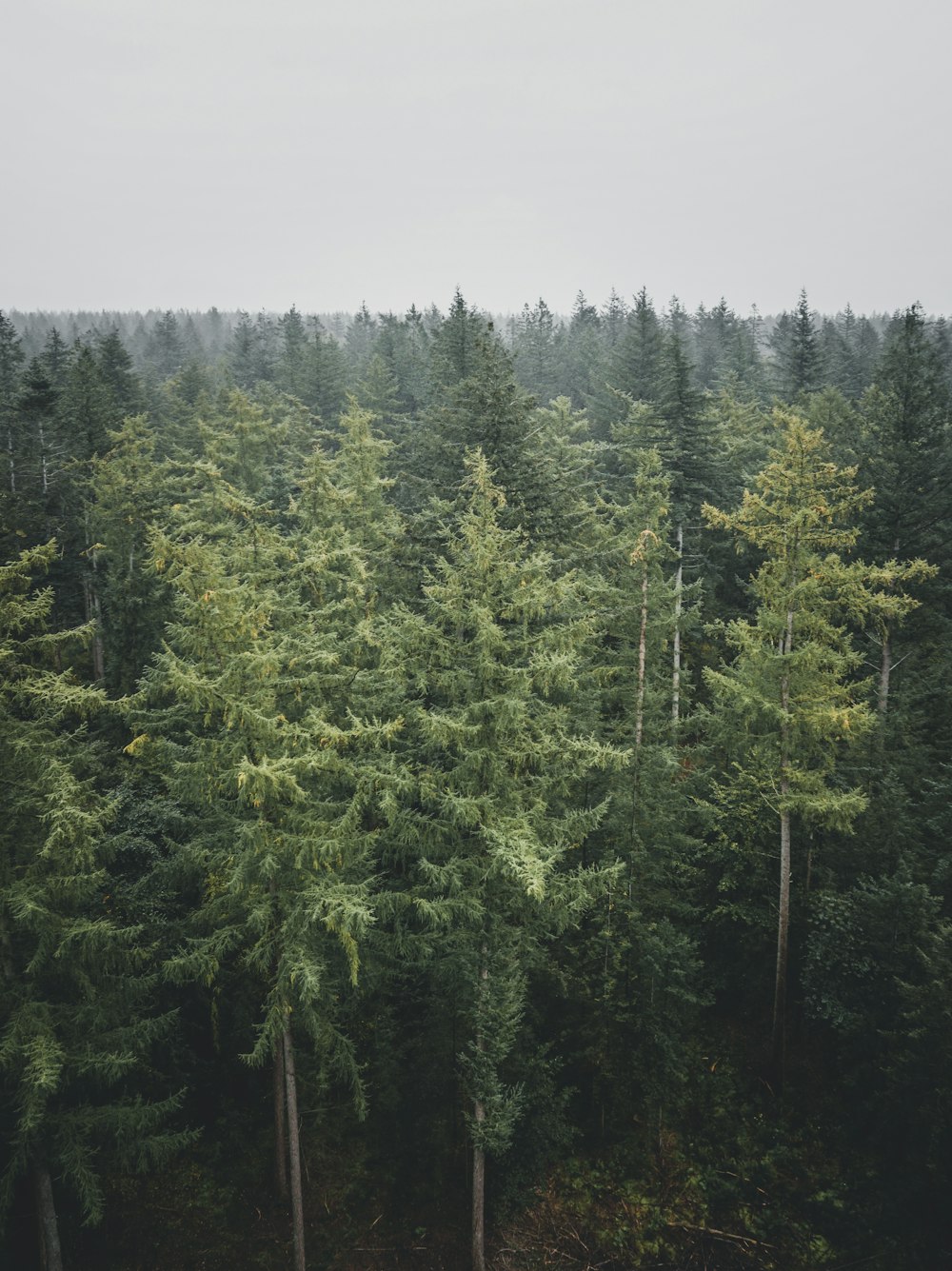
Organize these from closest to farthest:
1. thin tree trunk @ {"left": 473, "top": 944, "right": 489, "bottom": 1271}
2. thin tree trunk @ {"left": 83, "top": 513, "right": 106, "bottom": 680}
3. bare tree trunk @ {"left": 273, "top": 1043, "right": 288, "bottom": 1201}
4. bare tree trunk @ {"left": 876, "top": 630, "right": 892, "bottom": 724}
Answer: thin tree trunk @ {"left": 473, "top": 944, "right": 489, "bottom": 1271}, bare tree trunk @ {"left": 273, "top": 1043, "right": 288, "bottom": 1201}, bare tree trunk @ {"left": 876, "top": 630, "right": 892, "bottom": 724}, thin tree trunk @ {"left": 83, "top": 513, "right": 106, "bottom": 680}

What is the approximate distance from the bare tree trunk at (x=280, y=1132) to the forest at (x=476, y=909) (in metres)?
0.10

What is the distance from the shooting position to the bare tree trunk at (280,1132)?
13.9 m

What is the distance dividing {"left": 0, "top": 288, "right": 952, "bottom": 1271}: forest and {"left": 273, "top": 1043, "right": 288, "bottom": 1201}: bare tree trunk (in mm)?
102

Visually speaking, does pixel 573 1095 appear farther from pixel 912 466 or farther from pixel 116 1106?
pixel 912 466

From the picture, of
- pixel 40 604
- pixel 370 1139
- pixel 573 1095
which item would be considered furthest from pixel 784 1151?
pixel 40 604

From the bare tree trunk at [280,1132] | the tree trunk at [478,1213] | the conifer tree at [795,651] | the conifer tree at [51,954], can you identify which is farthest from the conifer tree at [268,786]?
the conifer tree at [795,651]

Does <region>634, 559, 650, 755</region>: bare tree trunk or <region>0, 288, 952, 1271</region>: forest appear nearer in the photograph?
<region>0, 288, 952, 1271</region>: forest

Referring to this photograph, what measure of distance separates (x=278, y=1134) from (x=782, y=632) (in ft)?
51.9

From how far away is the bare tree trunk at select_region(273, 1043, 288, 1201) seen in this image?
13.9 metres

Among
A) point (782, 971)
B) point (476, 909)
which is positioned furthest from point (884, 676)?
point (476, 909)

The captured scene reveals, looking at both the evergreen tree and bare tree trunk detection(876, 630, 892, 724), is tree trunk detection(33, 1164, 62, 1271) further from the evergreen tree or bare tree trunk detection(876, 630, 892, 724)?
the evergreen tree

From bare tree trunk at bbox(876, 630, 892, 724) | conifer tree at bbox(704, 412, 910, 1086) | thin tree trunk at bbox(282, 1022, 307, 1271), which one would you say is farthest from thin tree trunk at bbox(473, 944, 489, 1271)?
bare tree trunk at bbox(876, 630, 892, 724)

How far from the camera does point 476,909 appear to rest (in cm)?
1179

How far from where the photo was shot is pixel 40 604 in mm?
11031
